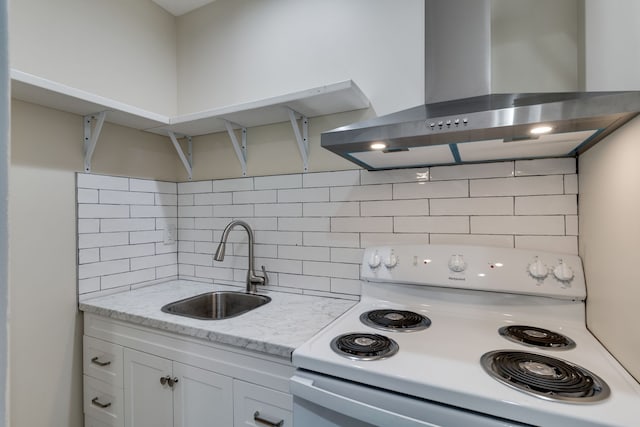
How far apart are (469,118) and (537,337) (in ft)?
2.45

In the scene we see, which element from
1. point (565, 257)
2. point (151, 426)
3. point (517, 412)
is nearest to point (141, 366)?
point (151, 426)

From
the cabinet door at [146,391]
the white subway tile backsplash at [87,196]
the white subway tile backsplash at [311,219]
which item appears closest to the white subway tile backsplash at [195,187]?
the white subway tile backsplash at [311,219]

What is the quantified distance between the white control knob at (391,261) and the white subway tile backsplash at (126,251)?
147cm

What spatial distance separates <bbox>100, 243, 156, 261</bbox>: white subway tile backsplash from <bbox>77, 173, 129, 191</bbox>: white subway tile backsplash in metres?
0.34

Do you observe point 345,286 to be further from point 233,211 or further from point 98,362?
point 98,362

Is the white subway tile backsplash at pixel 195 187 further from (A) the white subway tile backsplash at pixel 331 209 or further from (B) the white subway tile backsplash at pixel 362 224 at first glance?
(B) the white subway tile backsplash at pixel 362 224

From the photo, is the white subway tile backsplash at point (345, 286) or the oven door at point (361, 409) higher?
the white subway tile backsplash at point (345, 286)

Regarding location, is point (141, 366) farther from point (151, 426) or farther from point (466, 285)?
point (466, 285)

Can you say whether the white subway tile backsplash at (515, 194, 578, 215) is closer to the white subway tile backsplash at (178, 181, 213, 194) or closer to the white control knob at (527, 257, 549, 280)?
the white control knob at (527, 257, 549, 280)

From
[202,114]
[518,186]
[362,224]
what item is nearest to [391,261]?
[362,224]

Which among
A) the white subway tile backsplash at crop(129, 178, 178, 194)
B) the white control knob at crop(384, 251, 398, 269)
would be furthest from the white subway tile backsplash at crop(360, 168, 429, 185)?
the white subway tile backsplash at crop(129, 178, 178, 194)

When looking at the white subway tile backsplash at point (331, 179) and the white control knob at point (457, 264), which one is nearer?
the white control knob at point (457, 264)

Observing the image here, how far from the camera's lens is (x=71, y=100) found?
143 centimetres

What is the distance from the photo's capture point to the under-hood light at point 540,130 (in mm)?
874
